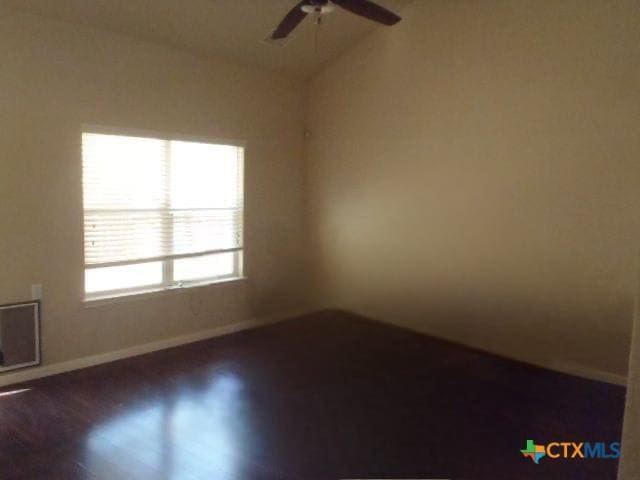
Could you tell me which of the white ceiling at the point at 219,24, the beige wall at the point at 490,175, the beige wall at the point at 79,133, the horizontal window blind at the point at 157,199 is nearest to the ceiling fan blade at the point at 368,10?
the white ceiling at the point at 219,24

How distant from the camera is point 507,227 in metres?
4.20

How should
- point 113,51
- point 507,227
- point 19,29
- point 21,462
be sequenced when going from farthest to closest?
1. point 507,227
2. point 113,51
3. point 19,29
4. point 21,462

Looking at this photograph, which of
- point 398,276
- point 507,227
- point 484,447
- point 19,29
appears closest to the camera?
point 484,447

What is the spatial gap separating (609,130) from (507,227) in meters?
1.05

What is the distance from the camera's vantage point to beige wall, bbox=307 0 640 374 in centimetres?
363

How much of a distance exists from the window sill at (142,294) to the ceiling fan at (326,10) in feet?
7.65

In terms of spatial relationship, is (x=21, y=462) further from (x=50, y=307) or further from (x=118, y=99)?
(x=118, y=99)

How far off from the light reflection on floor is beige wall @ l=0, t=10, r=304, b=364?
105 centimetres

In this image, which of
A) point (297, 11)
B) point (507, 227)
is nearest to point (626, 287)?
point (507, 227)

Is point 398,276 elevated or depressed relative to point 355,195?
depressed

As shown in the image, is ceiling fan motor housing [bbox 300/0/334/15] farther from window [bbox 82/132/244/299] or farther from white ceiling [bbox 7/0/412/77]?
window [bbox 82/132/244/299]

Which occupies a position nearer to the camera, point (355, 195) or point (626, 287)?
point (626, 287)

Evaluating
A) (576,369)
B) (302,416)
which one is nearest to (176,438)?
(302,416)

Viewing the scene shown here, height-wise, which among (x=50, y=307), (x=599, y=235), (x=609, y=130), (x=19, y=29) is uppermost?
(x=19, y=29)
